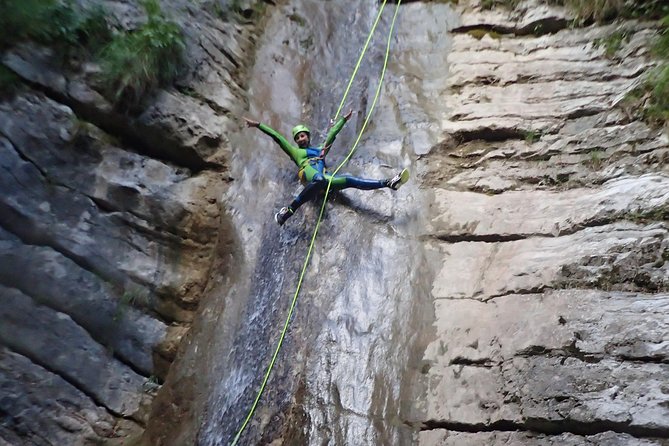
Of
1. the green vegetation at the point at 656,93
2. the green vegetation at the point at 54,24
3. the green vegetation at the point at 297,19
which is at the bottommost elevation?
the green vegetation at the point at 54,24

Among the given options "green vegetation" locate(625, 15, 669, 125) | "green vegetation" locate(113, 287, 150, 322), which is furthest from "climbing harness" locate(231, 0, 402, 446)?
"green vegetation" locate(625, 15, 669, 125)

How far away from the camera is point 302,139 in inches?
195

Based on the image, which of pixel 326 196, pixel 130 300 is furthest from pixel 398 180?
pixel 130 300

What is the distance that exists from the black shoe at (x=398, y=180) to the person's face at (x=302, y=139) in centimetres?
91

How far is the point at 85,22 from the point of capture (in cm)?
490

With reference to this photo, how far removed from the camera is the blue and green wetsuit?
15.2 feet

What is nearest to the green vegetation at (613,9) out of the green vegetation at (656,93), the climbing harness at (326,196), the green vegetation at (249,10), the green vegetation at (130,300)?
the green vegetation at (656,93)

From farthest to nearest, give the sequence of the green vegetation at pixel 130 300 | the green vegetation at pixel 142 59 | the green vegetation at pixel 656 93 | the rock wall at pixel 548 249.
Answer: the green vegetation at pixel 142 59 < the green vegetation at pixel 130 300 < the green vegetation at pixel 656 93 < the rock wall at pixel 548 249

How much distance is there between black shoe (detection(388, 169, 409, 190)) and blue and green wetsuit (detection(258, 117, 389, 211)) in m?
0.04

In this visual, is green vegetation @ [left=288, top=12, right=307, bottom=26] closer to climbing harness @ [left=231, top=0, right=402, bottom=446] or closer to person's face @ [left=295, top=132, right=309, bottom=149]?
climbing harness @ [left=231, top=0, right=402, bottom=446]

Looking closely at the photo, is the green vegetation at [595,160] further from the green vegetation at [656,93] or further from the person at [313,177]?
the person at [313,177]

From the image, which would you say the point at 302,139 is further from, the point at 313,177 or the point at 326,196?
the point at 326,196

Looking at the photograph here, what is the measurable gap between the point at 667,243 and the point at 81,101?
15.4 feet

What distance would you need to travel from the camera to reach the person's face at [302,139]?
494 centimetres
